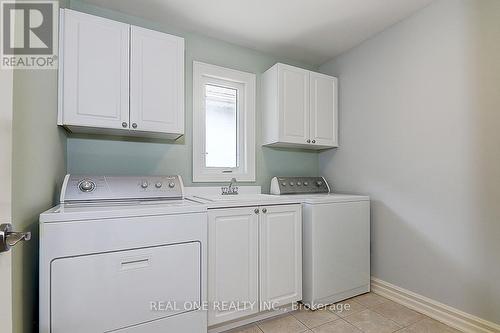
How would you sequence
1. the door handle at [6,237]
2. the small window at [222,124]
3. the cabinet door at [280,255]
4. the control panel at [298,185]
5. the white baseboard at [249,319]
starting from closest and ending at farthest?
1. the door handle at [6,237]
2. the white baseboard at [249,319]
3. the cabinet door at [280,255]
4. the small window at [222,124]
5. the control panel at [298,185]

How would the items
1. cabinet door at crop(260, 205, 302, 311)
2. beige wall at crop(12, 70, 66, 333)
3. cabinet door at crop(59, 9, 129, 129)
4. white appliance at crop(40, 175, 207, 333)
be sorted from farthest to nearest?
cabinet door at crop(260, 205, 302, 311)
cabinet door at crop(59, 9, 129, 129)
white appliance at crop(40, 175, 207, 333)
beige wall at crop(12, 70, 66, 333)

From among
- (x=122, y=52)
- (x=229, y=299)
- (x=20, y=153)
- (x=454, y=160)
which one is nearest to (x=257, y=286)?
(x=229, y=299)

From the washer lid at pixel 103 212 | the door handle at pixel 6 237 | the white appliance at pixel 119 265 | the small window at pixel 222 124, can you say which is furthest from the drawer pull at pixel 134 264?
the small window at pixel 222 124

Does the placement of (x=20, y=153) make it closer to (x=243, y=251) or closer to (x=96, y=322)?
(x=96, y=322)

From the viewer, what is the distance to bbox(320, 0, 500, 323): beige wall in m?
1.60

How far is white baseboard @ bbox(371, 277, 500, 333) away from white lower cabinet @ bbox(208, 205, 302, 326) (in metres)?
0.85

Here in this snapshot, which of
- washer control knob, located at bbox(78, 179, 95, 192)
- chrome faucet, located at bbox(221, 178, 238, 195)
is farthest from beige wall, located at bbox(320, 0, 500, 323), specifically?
washer control knob, located at bbox(78, 179, 95, 192)

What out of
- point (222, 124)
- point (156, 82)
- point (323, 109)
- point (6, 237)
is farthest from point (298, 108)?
point (6, 237)

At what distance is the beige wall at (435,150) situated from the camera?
1600mm

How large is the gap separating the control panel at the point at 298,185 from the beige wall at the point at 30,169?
5.85ft

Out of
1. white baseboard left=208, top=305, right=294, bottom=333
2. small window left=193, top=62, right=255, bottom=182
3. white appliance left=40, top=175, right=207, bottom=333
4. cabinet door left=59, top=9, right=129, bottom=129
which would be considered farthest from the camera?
small window left=193, top=62, right=255, bottom=182

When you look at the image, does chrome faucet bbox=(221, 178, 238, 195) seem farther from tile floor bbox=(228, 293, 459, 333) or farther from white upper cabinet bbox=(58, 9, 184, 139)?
tile floor bbox=(228, 293, 459, 333)

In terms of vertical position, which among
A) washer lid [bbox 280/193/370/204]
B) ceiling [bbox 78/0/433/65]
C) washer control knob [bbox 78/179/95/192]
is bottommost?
washer lid [bbox 280/193/370/204]

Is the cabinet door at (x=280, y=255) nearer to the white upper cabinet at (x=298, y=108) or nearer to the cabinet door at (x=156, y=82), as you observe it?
the white upper cabinet at (x=298, y=108)
